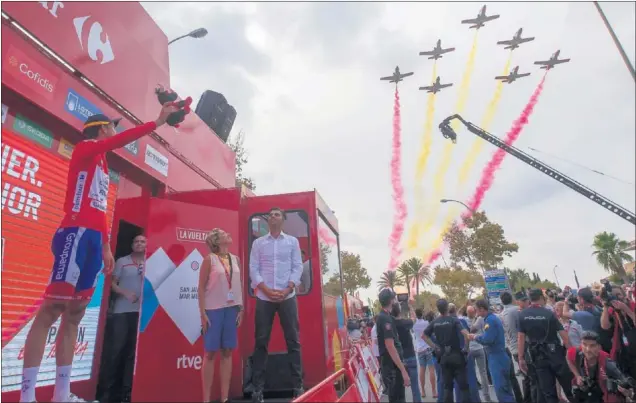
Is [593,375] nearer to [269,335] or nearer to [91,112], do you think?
[269,335]

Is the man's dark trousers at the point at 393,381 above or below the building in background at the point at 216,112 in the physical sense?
below

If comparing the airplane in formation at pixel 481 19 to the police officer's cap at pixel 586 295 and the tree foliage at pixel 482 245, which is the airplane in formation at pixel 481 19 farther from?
the police officer's cap at pixel 586 295

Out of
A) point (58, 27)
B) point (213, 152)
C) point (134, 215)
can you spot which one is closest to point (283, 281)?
point (134, 215)

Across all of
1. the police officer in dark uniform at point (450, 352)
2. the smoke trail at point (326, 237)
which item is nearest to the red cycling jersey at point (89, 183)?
the smoke trail at point (326, 237)

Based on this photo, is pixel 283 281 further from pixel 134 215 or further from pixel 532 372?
pixel 532 372

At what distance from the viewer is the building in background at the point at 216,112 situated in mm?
8594

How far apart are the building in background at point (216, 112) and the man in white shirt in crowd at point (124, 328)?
4467 millimetres

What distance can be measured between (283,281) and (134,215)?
2.28m

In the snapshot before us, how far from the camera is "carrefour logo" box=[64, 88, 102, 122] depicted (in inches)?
164

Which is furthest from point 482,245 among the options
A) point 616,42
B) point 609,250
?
point 609,250

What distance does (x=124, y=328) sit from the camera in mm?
4613

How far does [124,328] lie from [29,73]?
2920mm

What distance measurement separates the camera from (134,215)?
5207mm

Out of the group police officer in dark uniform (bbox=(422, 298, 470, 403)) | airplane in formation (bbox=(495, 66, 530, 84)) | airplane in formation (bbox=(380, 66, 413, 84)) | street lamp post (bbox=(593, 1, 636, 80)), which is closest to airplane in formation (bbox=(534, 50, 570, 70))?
airplane in formation (bbox=(495, 66, 530, 84))
